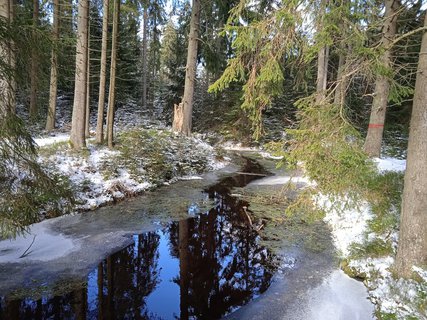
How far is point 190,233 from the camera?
7117 mm

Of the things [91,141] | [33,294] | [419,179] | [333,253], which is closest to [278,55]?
[419,179]

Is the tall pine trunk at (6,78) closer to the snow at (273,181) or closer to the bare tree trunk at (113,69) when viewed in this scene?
the bare tree trunk at (113,69)

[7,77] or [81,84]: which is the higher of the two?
[81,84]

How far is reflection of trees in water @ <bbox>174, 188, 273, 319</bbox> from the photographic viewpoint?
459 centimetres

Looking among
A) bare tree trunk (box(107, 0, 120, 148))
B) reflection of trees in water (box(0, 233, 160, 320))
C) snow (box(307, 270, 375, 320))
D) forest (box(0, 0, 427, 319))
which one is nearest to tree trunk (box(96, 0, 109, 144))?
bare tree trunk (box(107, 0, 120, 148))

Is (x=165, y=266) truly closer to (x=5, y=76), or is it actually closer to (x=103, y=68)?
(x=5, y=76)

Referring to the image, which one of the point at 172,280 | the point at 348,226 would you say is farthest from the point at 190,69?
the point at 172,280

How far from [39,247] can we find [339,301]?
5.23 meters

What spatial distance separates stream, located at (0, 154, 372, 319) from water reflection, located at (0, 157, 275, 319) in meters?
0.01

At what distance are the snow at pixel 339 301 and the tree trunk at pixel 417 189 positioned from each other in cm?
70

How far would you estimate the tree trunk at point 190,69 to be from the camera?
1539cm

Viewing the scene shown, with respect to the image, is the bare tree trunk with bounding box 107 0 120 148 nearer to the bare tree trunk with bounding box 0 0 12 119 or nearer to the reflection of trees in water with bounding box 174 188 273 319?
the reflection of trees in water with bounding box 174 188 273 319

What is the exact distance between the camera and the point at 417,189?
423 cm

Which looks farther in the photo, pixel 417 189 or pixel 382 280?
pixel 382 280
